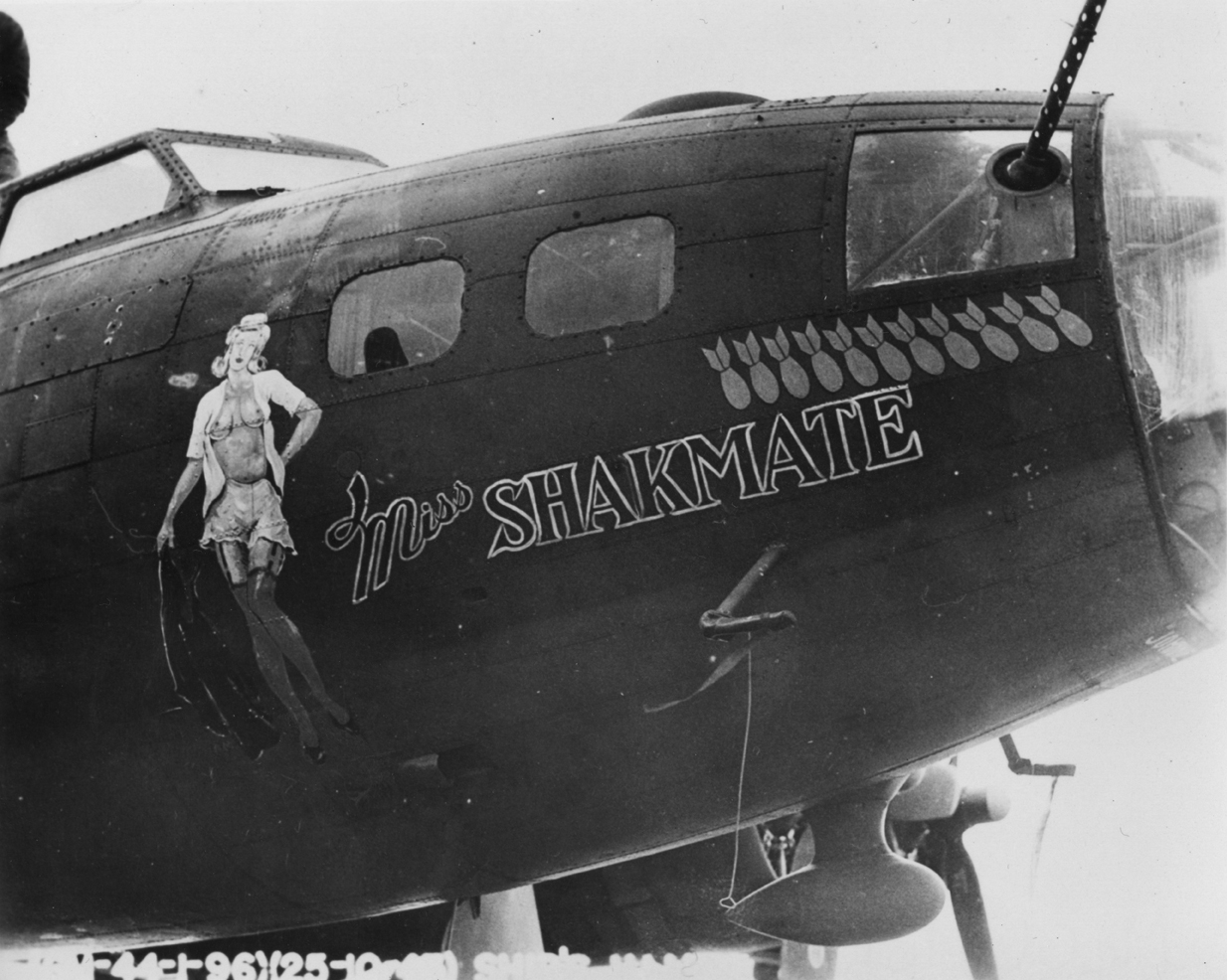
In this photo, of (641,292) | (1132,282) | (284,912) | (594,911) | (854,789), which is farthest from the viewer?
(594,911)

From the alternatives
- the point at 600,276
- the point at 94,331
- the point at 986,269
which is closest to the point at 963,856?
the point at 986,269

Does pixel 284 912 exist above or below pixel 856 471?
below

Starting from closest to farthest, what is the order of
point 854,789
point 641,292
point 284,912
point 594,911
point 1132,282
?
1. point 1132,282
2. point 641,292
3. point 854,789
4. point 284,912
5. point 594,911

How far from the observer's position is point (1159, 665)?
6605 millimetres

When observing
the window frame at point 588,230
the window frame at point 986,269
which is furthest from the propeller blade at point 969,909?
the window frame at point 588,230

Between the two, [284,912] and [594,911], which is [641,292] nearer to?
[284,912]

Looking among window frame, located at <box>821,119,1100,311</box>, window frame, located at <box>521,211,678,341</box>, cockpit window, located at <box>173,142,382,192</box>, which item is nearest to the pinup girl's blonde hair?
window frame, located at <box>521,211,678,341</box>

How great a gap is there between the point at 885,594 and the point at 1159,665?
1.36 meters

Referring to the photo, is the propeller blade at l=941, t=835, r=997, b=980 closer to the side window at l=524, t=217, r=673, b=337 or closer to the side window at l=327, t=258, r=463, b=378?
the side window at l=524, t=217, r=673, b=337

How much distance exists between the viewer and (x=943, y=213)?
634 cm

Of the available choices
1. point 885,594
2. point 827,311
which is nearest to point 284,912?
point 885,594

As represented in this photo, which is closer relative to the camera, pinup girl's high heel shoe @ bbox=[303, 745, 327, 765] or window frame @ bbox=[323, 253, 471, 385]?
window frame @ bbox=[323, 253, 471, 385]

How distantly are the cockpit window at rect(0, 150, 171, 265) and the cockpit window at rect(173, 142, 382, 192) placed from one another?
0.23 meters

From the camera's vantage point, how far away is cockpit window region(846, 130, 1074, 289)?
6184mm
